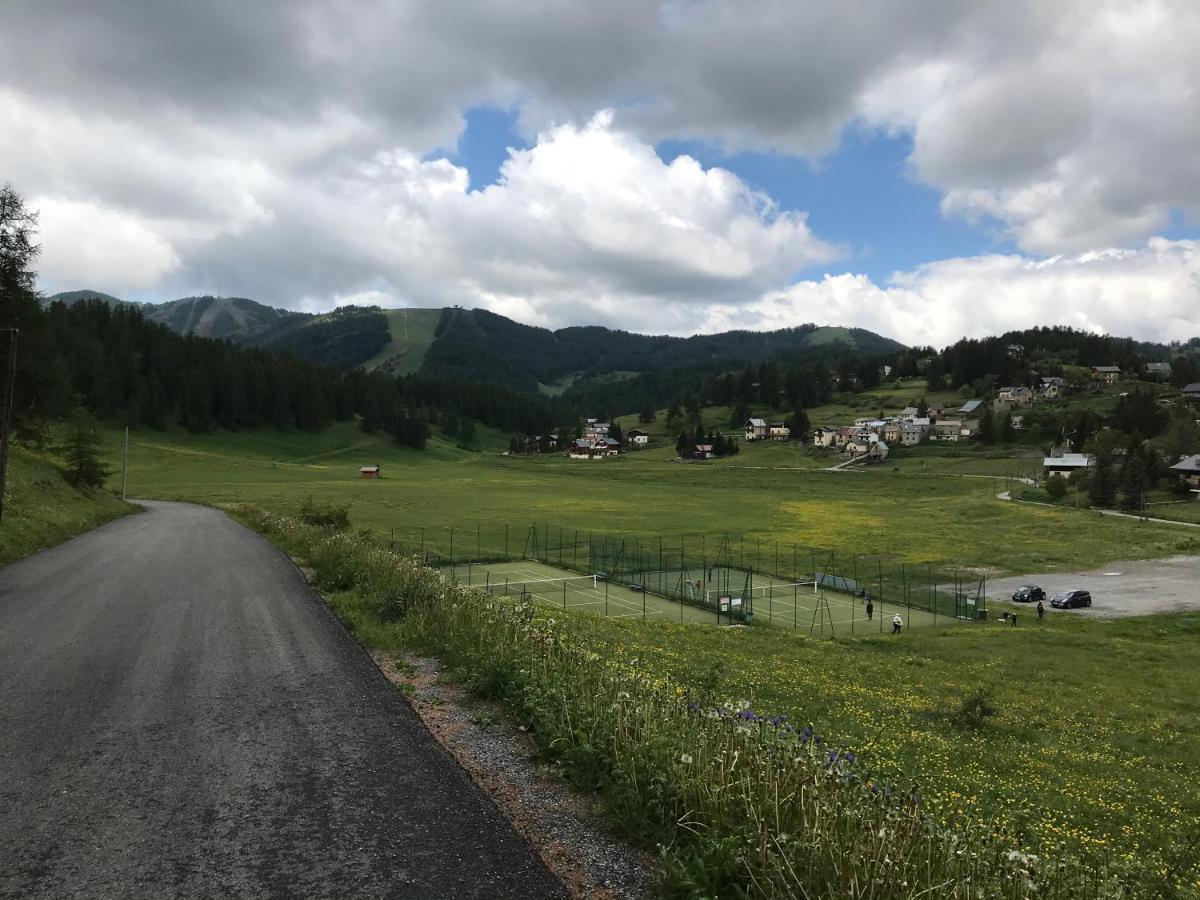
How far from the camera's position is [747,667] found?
2173 cm

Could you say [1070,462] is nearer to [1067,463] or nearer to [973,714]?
[1067,463]

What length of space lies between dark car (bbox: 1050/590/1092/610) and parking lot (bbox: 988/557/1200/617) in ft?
1.68

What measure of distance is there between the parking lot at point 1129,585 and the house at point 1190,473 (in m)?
51.7

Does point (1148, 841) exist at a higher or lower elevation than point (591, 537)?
higher

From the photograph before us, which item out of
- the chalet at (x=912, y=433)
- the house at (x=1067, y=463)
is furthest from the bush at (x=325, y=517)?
the chalet at (x=912, y=433)

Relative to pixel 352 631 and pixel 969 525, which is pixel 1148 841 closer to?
pixel 352 631

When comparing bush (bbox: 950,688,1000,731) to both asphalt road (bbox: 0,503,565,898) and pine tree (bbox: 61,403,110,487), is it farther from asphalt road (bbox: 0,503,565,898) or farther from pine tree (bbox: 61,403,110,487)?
pine tree (bbox: 61,403,110,487)

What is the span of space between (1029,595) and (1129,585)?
11547 millimetres

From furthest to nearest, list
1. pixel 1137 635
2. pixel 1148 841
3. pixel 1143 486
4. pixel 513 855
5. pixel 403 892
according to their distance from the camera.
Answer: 1. pixel 1143 486
2. pixel 1137 635
3. pixel 1148 841
4. pixel 513 855
5. pixel 403 892

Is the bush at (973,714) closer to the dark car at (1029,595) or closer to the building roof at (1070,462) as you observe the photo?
the dark car at (1029,595)

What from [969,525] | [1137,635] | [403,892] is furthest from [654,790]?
[969,525]

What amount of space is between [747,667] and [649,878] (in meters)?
16.5

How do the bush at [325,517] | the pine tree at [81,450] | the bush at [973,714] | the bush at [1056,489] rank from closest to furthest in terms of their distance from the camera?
the bush at [973,714]
the bush at [325,517]
the pine tree at [81,450]
the bush at [1056,489]

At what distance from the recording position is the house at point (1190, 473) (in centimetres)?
9925
